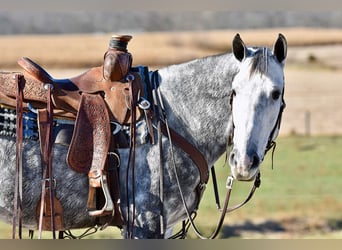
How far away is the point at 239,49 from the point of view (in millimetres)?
3834

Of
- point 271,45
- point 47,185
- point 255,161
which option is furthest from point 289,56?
point 47,185

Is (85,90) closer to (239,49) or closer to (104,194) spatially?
(104,194)

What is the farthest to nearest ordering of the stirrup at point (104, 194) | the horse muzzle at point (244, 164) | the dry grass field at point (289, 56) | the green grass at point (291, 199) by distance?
the dry grass field at point (289, 56), the green grass at point (291, 199), the stirrup at point (104, 194), the horse muzzle at point (244, 164)

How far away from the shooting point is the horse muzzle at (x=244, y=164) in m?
3.62

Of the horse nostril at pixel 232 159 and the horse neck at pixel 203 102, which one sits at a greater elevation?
the horse neck at pixel 203 102

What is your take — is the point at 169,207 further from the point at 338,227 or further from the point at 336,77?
the point at 336,77

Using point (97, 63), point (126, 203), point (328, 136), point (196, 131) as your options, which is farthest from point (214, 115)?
point (97, 63)

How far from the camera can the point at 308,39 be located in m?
17.9

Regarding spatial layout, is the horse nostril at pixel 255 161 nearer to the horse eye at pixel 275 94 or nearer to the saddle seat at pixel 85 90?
the horse eye at pixel 275 94

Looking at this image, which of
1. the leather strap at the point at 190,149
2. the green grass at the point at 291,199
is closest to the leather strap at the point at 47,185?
the leather strap at the point at 190,149

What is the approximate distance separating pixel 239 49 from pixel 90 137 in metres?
0.94

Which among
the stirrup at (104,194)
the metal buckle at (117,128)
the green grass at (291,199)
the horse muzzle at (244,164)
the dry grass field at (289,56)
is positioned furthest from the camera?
the dry grass field at (289,56)

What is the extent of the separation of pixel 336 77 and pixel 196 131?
15667 mm

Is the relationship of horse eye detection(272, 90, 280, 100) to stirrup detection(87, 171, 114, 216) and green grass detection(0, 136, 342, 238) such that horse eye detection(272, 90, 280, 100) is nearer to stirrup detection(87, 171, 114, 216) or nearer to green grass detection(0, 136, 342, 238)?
stirrup detection(87, 171, 114, 216)
